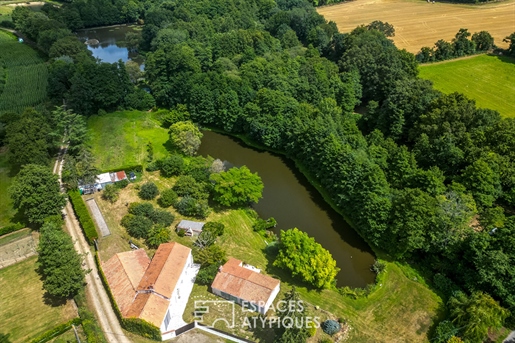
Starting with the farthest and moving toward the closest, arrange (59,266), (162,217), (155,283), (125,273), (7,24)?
(7,24), (162,217), (125,273), (59,266), (155,283)

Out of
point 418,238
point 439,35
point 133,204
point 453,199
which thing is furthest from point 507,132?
point 439,35

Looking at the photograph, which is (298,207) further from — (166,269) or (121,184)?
(121,184)

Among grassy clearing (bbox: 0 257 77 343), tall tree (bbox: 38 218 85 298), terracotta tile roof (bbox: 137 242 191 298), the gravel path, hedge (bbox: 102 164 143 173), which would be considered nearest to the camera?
the gravel path

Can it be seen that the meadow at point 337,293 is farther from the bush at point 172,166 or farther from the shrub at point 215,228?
the bush at point 172,166

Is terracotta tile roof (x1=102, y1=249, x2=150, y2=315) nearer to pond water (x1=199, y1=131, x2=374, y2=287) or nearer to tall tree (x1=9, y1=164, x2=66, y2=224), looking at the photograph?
tall tree (x1=9, y1=164, x2=66, y2=224)

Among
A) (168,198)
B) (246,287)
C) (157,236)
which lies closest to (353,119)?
(168,198)

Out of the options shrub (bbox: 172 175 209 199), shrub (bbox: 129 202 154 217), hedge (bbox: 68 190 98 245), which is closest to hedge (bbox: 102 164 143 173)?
hedge (bbox: 68 190 98 245)
